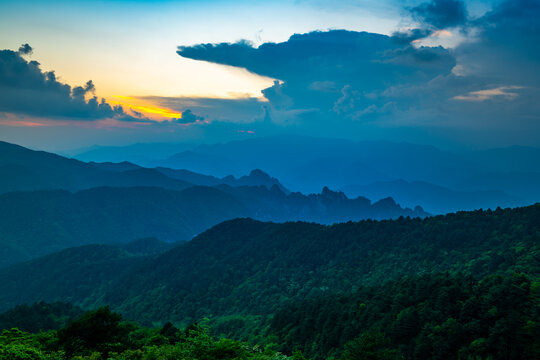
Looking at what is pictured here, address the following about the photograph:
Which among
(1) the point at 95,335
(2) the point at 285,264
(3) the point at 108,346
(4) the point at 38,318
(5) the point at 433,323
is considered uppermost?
(5) the point at 433,323

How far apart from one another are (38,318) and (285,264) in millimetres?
76996

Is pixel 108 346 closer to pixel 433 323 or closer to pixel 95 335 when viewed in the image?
pixel 95 335

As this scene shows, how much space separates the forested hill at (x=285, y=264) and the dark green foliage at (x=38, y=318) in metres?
39.8

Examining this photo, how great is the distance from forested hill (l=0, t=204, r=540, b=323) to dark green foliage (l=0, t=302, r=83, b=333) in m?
39.8

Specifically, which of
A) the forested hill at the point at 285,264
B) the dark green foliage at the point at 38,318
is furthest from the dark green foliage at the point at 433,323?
the dark green foliage at the point at 38,318

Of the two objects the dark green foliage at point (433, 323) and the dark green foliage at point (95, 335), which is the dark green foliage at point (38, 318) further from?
the dark green foliage at point (433, 323)

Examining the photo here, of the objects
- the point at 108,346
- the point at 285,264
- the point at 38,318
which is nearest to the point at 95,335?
the point at 108,346

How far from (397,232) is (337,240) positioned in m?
22.3

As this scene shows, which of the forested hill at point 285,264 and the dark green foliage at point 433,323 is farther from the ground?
the dark green foliage at point 433,323

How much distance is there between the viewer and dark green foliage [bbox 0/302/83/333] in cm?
7981

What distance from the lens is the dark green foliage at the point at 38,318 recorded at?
262 ft

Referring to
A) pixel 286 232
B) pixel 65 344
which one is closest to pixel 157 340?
pixel 65 344

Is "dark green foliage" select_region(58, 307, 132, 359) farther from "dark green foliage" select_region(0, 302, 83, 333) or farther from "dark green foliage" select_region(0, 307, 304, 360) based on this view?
"dark green foliage" select_region(0, 302, 83, 333)

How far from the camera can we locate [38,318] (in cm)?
8331
